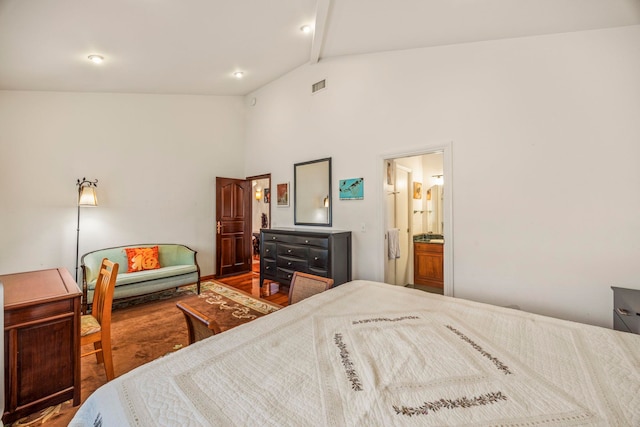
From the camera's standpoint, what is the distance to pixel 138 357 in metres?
2.41

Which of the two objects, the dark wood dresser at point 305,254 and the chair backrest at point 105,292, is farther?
the dark wood dresser at point 305,254

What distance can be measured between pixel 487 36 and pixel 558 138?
1.23 meters

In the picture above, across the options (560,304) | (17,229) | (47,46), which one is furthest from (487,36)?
(17,229)

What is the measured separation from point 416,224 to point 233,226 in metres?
3.60

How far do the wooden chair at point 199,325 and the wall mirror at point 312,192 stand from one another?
2.80 m

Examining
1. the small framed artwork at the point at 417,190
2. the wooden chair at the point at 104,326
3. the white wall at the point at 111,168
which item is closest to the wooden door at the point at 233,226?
the white wall at the point at 111,168

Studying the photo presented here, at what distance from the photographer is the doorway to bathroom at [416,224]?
11.9 ft

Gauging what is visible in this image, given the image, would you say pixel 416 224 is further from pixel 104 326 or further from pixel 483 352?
pixel 104 326

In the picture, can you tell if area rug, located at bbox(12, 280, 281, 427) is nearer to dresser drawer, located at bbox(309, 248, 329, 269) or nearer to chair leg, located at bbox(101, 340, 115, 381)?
chair leg, located at bbox(101, 340, 115, 381)

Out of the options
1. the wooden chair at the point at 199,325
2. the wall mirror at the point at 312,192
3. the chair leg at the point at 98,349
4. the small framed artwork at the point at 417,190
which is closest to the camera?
the wooden chair at the point at 199,325

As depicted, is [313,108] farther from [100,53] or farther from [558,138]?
[558,138]

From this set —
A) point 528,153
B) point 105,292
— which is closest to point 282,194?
point 105,292

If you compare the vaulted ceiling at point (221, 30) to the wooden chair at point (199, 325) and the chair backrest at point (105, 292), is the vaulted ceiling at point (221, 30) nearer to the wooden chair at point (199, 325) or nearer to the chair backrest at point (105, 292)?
the chair backrest at point (105, 292)

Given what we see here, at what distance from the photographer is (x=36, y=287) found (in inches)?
74.7
